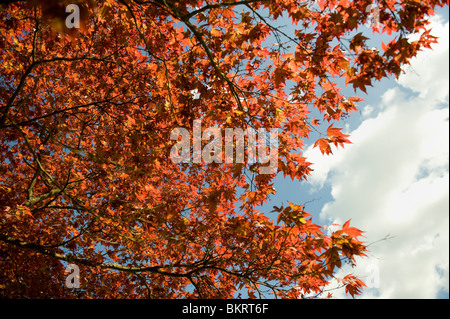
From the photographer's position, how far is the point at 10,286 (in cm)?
475

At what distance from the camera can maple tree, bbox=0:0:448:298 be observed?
3.14 m

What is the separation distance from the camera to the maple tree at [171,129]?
314 cm

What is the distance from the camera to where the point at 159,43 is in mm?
4469

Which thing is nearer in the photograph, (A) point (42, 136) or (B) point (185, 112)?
(B) point (185, 112)

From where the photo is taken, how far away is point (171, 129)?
4512 millimetres
